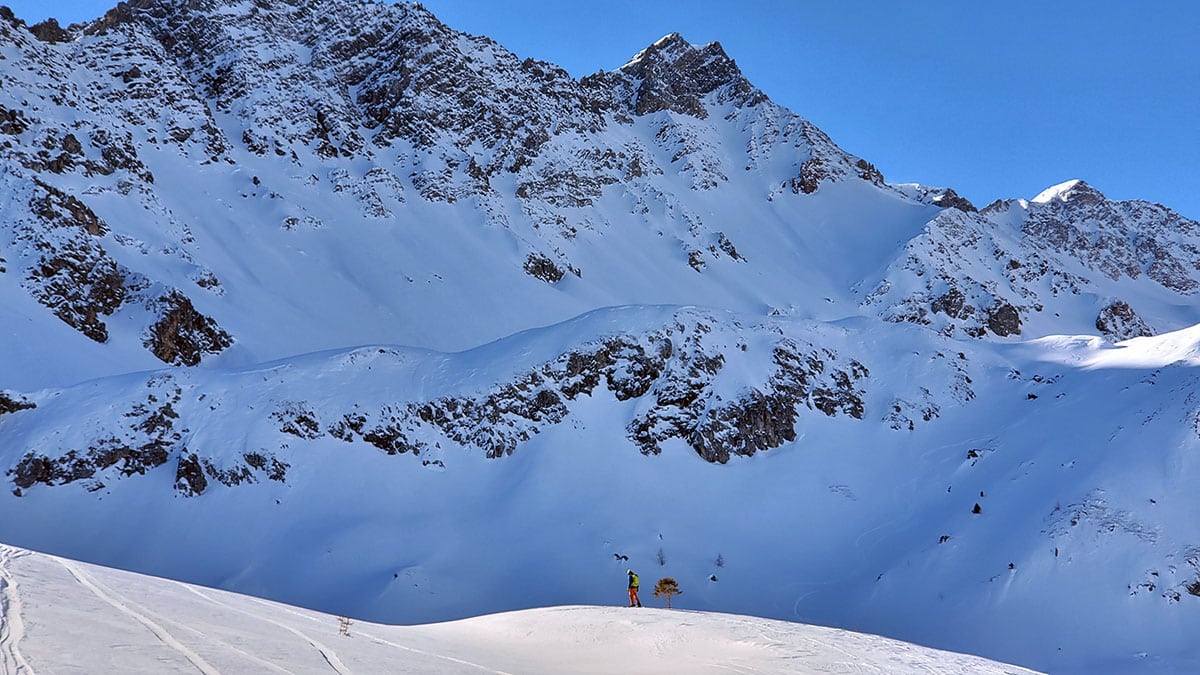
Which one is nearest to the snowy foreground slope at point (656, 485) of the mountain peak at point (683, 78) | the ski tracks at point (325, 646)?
the ski tracks at point (325, 646)

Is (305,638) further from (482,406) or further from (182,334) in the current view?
(182,334)

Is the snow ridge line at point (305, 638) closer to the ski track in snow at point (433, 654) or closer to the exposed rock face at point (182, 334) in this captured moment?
the ski track in snow at point (433, 654)

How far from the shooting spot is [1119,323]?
→ 85188 millimetres

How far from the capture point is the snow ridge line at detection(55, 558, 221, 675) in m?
5.56

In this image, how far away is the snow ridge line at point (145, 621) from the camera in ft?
18.2

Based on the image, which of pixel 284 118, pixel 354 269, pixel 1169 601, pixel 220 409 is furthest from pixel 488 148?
pixel 1169 601

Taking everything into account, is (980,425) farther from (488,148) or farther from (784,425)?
(488,148)

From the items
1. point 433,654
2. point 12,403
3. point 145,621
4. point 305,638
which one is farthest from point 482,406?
point 145,621

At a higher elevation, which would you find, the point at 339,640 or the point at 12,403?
the point at 12,403

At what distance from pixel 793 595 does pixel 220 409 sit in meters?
25.9

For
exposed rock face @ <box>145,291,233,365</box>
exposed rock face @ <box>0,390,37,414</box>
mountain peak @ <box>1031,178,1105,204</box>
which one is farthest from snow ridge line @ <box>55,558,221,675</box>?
mountain peak @ <box>1031,178,1105,204</box>

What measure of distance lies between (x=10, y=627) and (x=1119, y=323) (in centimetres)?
10238

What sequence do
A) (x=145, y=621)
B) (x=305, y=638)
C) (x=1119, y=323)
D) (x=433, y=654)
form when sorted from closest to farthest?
(x=145, y=621)
(x=305, y=638)
(x=433, y=654)
(x=1119, y=323)

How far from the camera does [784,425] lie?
38.8 meters
